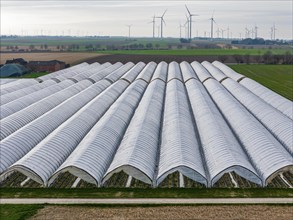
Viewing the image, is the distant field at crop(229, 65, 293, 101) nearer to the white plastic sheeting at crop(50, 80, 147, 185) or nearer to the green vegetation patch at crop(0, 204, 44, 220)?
the white plastic sheeting at crop(50, 80, 147, 185)

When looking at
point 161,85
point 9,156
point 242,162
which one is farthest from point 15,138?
point 161,85

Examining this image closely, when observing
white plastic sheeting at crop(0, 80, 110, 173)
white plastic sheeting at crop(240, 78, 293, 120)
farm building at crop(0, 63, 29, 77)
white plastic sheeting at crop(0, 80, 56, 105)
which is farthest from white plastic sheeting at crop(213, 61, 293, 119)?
farm building at crop(0, 63, 29, 77)

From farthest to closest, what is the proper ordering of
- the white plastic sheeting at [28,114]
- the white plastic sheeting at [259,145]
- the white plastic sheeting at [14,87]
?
1. the white plastic sheeting at [14,87]
2. the white plastic sheeting at [28,114]
3. the white plastic sheeting at [259,145]

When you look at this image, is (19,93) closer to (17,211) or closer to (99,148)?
(99,148)

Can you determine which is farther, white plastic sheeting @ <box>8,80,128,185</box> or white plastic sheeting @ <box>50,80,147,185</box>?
white plastic sheeting @ <box>8,80,128,185</box>

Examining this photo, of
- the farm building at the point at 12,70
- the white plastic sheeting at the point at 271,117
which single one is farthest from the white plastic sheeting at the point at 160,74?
the farm building at the point at 12,70

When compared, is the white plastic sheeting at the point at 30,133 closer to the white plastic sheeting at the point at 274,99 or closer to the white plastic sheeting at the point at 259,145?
the white plastic sheeting at the point at 259,145
